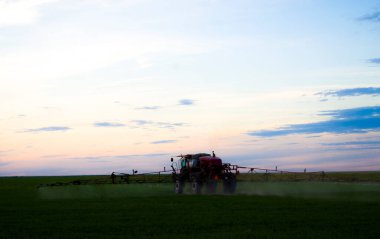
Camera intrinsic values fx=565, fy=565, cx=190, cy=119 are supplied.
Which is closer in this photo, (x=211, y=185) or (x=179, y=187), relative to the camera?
(x=211, y=185)

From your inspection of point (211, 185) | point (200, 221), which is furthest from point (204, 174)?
point (200, 221)

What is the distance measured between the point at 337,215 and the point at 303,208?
349cm

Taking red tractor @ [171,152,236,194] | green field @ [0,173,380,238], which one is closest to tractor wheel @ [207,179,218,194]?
red tractor @ [171,152,236,194]

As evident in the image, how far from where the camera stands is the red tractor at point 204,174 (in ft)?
129

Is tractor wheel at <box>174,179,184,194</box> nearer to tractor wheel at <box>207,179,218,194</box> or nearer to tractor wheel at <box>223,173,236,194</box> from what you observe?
tractor wheel at <box>207,179,218,194</box>

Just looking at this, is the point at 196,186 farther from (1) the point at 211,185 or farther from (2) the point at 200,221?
(2) the point at 200,221

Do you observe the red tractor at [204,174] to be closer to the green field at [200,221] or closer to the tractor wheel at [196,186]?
the tractor wheel at [196,186]

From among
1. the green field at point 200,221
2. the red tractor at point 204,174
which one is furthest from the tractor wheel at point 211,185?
the green field at point 200,221

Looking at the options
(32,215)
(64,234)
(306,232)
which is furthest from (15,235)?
(306,232)

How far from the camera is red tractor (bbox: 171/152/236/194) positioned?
129 feet

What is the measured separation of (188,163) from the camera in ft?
137

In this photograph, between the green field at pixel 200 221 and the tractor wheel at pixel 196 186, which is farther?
the tractor wheel at pixel 196 186

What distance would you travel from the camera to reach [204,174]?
131 ft

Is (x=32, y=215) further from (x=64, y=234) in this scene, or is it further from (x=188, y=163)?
(x=188, y=163)
